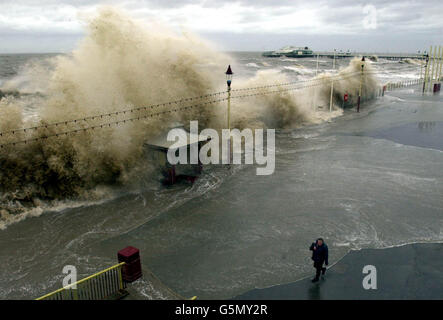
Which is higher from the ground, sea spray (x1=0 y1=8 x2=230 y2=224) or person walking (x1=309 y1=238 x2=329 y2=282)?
sea spray (x1=0 y1=8 x2=230 y2=224)

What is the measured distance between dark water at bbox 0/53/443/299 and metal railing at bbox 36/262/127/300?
1.72ft

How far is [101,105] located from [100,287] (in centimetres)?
1002

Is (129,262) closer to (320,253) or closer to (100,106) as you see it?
(320,253)

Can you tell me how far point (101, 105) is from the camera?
1528 cm

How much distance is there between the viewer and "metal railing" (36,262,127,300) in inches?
265

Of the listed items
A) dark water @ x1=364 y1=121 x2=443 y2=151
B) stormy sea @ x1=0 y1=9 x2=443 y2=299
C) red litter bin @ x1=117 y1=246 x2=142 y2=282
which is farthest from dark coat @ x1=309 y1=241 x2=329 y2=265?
dark water @ x1=364 y1=121 x2=443 y2=151

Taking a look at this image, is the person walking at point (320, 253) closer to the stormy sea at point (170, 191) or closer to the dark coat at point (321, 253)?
the dark coat at point (321, 253)

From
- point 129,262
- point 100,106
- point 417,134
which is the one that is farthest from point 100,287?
point 417,134

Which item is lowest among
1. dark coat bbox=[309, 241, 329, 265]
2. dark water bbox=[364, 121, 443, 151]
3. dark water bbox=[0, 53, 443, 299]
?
dark water bbox=[0, 53, 443, 299]

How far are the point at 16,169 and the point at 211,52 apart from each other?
14.5 meters

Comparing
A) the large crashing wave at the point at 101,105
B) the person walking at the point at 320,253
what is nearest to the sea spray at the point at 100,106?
the large crashing wave at the point at 101,105

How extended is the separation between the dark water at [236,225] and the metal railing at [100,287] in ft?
1.72

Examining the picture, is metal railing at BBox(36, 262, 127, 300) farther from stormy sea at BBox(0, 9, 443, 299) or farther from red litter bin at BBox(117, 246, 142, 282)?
stormy sea at BBox(0, 9, 443, 299)

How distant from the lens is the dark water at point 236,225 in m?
8.45
